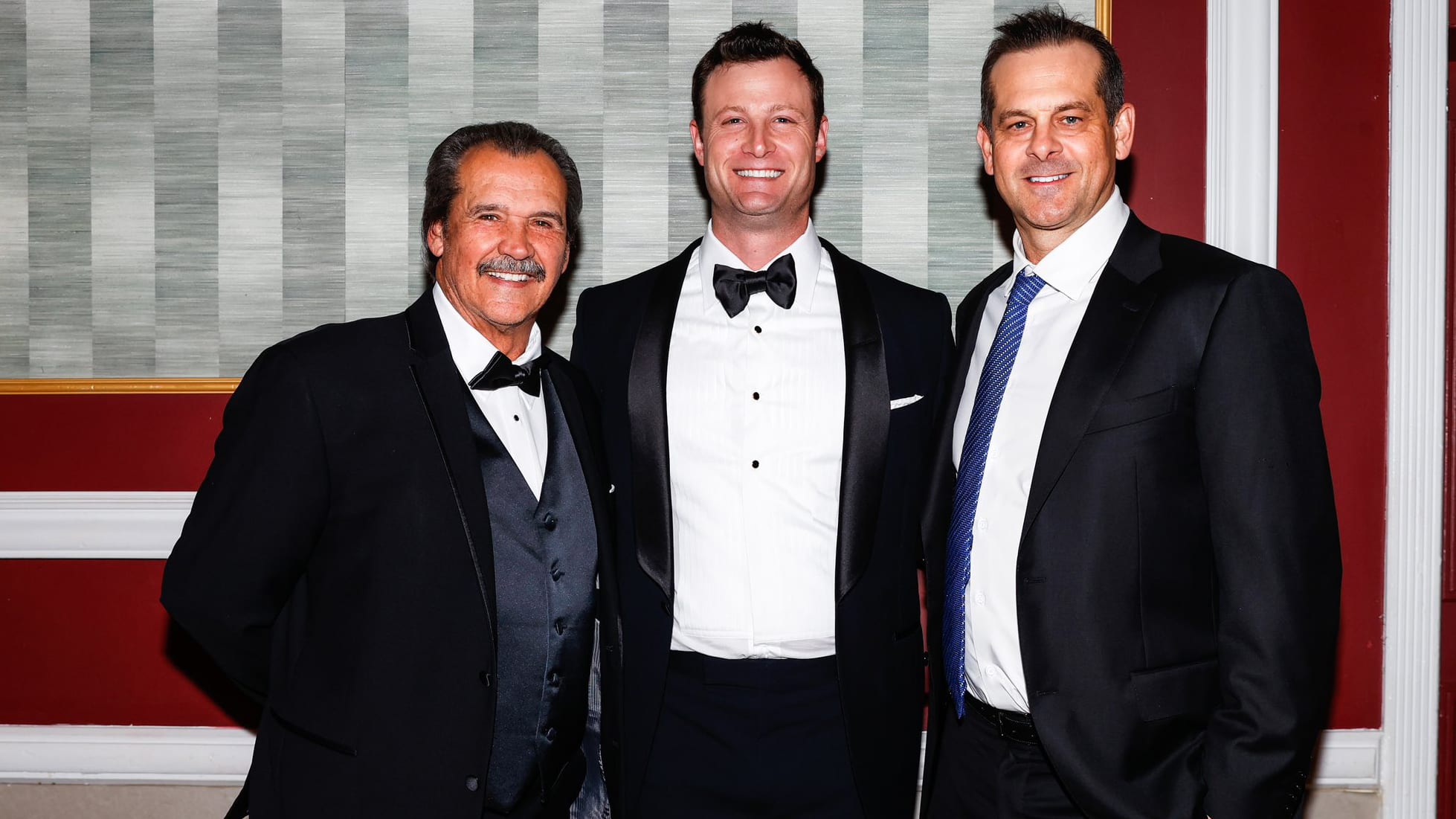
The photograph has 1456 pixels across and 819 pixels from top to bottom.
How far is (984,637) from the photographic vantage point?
6.31ft

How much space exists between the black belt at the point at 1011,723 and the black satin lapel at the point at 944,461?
368 millimetres

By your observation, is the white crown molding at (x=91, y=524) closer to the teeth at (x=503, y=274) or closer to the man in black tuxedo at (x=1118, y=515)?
the teeth at (x=503, y=274)

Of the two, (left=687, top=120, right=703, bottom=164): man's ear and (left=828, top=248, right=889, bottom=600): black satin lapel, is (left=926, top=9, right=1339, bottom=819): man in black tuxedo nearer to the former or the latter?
(left=828, top=248, right=889, bottom=600): black satin lapel

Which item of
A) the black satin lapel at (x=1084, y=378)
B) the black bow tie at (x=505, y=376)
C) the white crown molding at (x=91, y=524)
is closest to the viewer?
the black satin lapel at (x=1084, y=378)

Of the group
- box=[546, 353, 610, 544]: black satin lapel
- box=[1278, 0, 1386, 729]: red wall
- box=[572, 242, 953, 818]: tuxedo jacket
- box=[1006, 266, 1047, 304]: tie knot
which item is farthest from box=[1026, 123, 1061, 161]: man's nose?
box=[1278, 0, 1386, 729]: red wall

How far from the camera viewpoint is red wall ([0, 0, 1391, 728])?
2967 millimetres

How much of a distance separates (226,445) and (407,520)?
1.20 feet

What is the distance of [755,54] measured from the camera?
238cm

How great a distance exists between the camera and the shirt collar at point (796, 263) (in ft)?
7.97

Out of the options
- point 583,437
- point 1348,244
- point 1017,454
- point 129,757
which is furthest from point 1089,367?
Result: point 129,757

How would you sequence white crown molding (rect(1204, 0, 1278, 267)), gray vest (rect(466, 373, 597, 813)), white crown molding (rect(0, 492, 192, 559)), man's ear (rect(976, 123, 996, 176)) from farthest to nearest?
white crown molding (rect(0, 492, 192, 559)) < white crown molding (rect(1204, 0, 1278, 267)) < man's ear (rect(976, 123, 996, 176)) < gray vest (rect(466, 373, 597, 813))

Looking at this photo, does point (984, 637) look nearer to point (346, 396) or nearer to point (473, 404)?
point (473, 404)

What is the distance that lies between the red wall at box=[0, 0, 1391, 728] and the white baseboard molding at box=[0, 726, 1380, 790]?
5cm

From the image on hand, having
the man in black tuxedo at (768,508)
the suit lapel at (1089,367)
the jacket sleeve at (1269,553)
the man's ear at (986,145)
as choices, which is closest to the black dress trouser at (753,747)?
the man in black tuxedo at (768,508)
